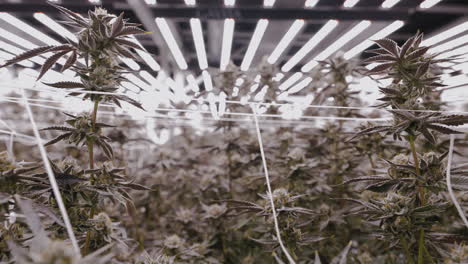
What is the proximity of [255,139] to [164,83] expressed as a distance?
113 centimetres

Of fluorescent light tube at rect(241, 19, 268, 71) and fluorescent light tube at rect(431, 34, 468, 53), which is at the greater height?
fluorescent light tube at rect(241, 19, 268, 71)

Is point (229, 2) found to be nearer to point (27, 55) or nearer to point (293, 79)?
point (27, 55)

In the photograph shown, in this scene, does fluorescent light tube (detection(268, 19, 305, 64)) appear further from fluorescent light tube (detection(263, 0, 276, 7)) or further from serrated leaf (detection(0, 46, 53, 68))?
serrated leaf (detection(0, 46, 53, 68))

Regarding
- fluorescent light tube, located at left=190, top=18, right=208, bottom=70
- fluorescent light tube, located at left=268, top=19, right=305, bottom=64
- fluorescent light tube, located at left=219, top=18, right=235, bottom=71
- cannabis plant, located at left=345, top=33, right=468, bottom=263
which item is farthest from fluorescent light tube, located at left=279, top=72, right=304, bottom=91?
cannabis plant, located at left=345, top=33, right=468, bottom=263

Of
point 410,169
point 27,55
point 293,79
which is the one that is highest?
point 293,79

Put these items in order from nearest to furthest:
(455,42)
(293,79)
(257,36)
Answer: (455,42) → (257,36) → (293,79)

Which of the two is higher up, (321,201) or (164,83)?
(164,83)

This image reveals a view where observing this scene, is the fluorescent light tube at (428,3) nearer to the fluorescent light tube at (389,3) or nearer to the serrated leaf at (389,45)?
the fluorescent light tube at (389,3)

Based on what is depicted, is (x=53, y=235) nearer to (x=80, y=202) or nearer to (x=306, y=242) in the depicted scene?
(x=80, y=202)

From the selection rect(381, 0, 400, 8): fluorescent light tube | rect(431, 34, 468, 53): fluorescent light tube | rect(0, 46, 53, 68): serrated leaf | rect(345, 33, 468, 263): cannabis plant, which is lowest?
rect(345, 33, 468, 263): cannabis plant

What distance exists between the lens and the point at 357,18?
1.35 meters

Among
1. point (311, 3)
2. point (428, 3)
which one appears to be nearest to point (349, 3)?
point (311, 3)

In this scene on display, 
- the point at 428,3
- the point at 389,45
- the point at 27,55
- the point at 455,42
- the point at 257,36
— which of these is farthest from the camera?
the point at 257,36

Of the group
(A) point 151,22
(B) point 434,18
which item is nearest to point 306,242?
(A) point 151,22
